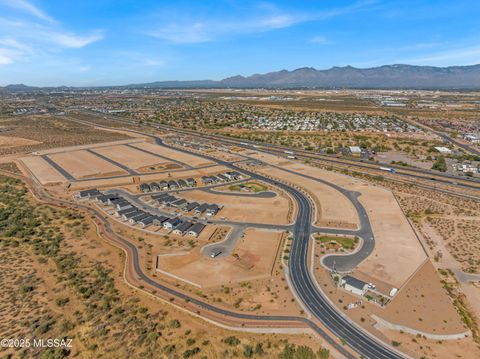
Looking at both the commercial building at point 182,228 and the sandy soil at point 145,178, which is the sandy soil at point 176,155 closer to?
the sandy soil at point 145,178

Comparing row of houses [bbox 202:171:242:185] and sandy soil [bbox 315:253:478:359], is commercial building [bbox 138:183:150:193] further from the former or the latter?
sandy soil [bbox 315:253:478:359]

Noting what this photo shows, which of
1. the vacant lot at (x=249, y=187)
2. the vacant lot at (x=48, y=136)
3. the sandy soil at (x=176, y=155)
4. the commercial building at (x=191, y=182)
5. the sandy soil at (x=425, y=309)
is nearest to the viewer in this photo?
the sandy soil at (x=425, y=309)

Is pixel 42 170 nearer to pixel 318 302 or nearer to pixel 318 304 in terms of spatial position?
pixel 318 302

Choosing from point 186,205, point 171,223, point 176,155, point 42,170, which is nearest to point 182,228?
point 171,223

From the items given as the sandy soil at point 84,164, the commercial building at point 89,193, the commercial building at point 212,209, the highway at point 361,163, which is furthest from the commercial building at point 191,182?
the highway at point 361,163

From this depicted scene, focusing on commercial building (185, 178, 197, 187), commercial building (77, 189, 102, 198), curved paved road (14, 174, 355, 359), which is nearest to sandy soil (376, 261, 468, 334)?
curved paved road (14, 174, 355, 359)

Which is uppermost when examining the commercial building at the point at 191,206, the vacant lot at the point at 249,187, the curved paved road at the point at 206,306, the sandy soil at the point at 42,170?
the sandy soil at the point at 42,170

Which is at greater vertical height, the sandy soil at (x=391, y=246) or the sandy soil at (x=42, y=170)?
the sandy soil at (x=42, y=170)
